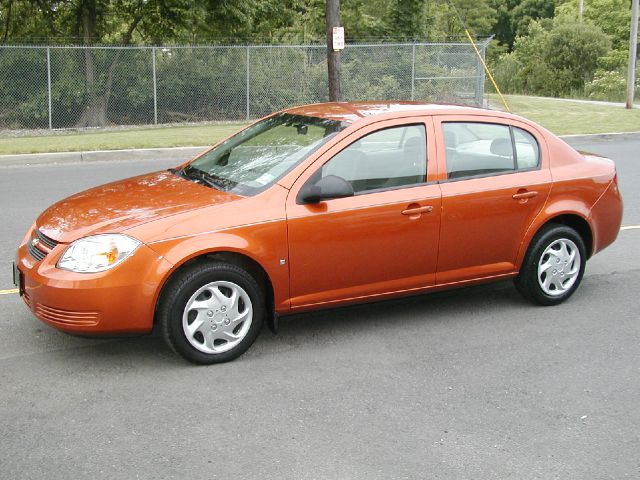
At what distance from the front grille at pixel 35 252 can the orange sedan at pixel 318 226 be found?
0.02m

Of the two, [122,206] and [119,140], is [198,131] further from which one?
[122,206]

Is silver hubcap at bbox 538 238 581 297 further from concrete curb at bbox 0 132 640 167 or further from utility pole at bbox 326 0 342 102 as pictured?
utility pole at bbox 326 0 342 102

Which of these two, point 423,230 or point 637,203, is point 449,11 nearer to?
point 637,203

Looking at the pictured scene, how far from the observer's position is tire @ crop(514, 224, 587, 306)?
5.80 meters

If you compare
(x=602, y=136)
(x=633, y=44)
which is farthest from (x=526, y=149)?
(x=633, y=44)

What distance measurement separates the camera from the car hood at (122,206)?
182 inches

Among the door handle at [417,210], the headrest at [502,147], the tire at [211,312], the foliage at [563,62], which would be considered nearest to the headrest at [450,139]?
the headrest at [502,147]

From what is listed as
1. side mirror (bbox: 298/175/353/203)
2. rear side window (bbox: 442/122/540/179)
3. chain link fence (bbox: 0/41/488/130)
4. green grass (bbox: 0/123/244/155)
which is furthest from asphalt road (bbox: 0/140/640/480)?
chain link fence (bbox: 0/41/488/130)

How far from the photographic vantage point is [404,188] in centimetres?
525

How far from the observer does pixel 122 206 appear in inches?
192

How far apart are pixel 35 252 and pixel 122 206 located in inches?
22.9

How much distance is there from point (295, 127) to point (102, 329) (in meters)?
2.00

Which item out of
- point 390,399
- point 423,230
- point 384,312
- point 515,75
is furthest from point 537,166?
point 515,75

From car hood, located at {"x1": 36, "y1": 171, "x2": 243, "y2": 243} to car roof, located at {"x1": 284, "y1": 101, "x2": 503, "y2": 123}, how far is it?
104 cm
